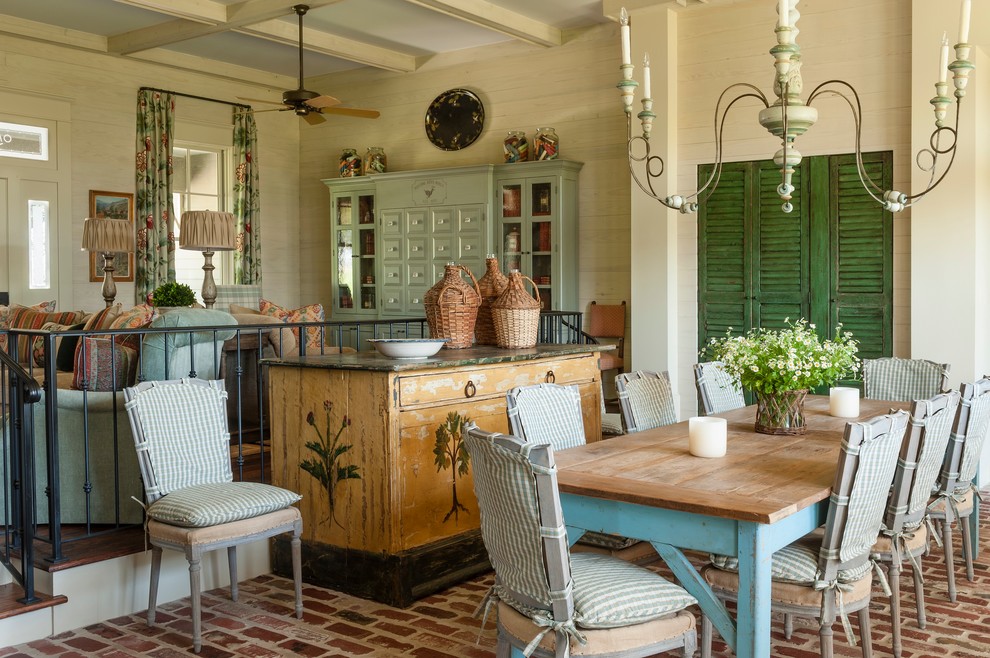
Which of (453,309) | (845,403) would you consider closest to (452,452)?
(453,309)

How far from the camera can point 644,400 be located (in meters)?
3.87

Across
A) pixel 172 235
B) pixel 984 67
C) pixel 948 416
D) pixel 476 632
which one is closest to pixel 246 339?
pixel 476 632

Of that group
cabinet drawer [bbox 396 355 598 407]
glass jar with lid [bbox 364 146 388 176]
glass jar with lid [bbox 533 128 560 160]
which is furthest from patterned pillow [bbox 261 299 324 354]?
glass jar with lid [bbox 364 146 388 176]

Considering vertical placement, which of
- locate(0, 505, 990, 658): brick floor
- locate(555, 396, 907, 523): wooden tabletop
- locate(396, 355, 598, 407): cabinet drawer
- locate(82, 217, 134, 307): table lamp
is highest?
locate(82, 217, 134, 307): table lamp

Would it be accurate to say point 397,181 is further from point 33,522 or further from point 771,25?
point 33,522

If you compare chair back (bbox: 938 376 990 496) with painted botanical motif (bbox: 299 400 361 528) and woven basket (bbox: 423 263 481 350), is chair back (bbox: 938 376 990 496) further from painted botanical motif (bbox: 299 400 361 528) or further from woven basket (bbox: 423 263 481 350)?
painted botanical motif (bbox: 299 400 361 528)

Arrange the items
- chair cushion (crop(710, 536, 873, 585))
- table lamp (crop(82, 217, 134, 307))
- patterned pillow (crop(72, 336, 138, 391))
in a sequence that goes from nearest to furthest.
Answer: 1. chair cushion (crop(710, 536, 873, 585))
2. patterned pillow (crop(72, 336, 138, 391))
3. table lamp (crop(82, 217, 134, 307))

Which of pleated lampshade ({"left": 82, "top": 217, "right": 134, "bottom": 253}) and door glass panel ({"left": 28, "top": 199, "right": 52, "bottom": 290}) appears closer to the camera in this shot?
pleated lampshade ({"left": 82, "top": 217, "right": 134, "bottom": 253})

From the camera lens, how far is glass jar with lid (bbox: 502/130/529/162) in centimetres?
802

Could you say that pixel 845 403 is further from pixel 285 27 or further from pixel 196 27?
pixel 196 27

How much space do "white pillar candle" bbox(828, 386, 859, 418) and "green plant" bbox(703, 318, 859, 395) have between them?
0.42 metres

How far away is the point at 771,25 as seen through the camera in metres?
6.52

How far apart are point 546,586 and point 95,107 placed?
7.38 m

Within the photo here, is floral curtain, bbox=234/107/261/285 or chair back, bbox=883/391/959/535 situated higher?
floral curtain, bbox=234/107/261/285
